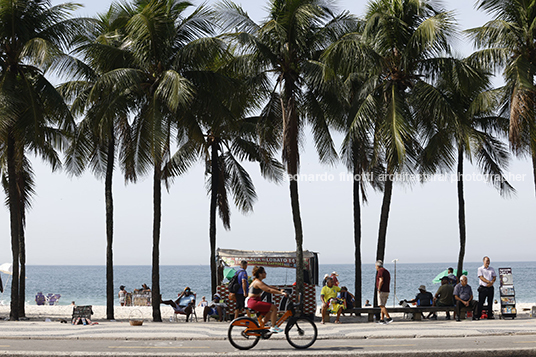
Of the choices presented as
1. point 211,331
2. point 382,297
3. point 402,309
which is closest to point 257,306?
point 211,331

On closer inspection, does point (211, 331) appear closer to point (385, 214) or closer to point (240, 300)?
point (240, 300)

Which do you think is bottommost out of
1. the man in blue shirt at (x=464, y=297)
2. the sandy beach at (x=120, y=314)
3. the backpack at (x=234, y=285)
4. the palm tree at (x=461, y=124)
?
the sandy beach at (x=120, y=314)

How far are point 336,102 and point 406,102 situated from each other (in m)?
2.50

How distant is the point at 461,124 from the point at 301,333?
11.5 meters

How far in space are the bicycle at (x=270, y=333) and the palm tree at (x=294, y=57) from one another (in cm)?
873

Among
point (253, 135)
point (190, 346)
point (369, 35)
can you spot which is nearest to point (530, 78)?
point (369, 35)

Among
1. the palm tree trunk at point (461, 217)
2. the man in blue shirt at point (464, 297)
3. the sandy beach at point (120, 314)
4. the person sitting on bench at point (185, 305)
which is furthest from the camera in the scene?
the palm tree trunk at point (461, 217)

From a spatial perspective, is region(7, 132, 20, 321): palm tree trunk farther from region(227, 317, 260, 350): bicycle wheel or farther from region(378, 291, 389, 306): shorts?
region(378, 291, 389, 306): shorts

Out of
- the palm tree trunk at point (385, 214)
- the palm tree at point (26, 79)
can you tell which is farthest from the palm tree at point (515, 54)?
the palm tree at point (26, 79)

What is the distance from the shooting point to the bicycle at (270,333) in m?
11.4

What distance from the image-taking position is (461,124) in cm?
2011

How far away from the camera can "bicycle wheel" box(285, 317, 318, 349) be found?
11.4 m

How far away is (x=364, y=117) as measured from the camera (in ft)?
66.1

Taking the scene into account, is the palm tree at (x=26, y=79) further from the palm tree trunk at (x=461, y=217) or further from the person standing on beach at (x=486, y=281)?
the palm tree trunk at (x=461, y=217)
